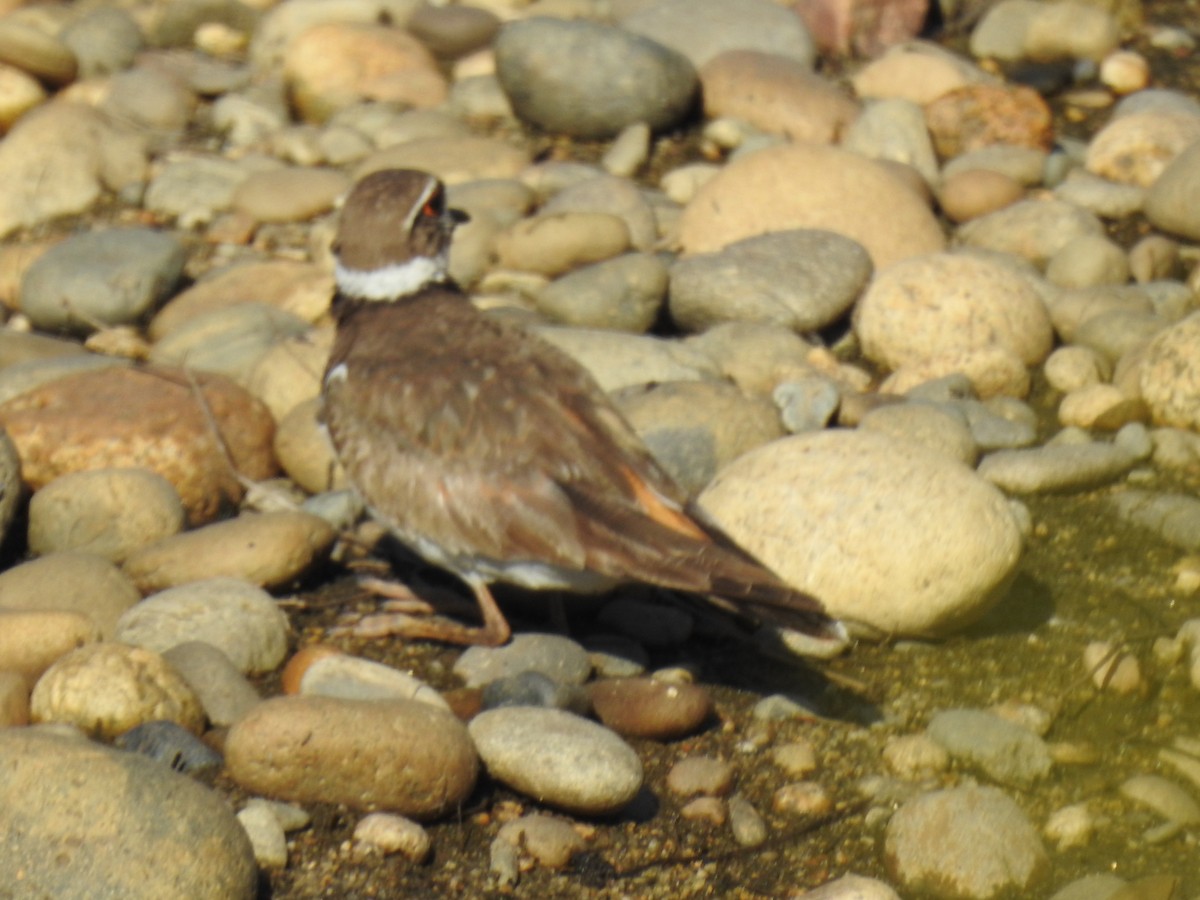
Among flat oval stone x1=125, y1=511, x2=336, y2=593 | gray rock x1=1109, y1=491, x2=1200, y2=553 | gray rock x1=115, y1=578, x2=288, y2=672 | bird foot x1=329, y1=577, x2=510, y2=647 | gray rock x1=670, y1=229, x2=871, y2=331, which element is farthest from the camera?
gray rock x1=670, y1=229, x2=871, y2=331

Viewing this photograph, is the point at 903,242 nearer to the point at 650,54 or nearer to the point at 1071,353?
the point at 1071,353

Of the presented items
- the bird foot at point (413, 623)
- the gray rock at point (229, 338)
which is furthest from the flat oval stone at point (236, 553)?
the gray rock at point (229, 338)

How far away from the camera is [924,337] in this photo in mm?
7281

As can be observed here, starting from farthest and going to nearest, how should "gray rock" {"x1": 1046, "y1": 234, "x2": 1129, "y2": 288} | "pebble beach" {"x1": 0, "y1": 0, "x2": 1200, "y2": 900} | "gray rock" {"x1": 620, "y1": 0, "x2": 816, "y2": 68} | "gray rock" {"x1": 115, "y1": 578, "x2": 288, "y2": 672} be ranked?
"gray rock" {"x1": 620, "y1": 0, "x2": 816, "y2": 68} → "gray rock" {"x1": 1046, "y1": 234, "x2": 1129, "y2": 288} → "gray rock" {"x1": 115, "y1": 578, "x2": 288, "y2": 672} → "pebble beach" {"x1": 0, "y1": 0, "x2": 1200, "y2": 900}

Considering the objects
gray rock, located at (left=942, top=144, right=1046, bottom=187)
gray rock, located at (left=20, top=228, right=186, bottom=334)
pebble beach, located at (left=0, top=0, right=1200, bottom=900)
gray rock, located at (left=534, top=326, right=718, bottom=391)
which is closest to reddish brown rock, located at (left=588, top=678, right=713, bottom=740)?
pebble beach, located at (left=0, top=0, right=1200, bottom=900)

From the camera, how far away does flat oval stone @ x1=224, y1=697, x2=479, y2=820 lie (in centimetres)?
434

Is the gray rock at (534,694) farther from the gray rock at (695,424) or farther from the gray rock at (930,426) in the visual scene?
the gray rock at (930,426)

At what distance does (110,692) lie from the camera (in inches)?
181

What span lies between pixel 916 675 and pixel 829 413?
1589mm

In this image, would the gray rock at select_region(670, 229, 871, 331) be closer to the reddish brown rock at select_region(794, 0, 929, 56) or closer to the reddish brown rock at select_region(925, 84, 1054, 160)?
the reddish brown rock at select_region(925, 84, 1054, 160)

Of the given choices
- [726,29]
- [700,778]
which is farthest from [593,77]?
[700,778]

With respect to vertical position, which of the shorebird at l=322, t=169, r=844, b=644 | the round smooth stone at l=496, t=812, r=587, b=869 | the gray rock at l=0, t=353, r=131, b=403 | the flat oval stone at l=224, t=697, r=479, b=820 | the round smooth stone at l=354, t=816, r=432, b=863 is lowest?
the gray rock at l=0, t=353, r=131, b=403

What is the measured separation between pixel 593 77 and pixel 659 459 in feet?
14.3

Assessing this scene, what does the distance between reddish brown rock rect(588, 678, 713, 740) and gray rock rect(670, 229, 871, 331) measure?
2.90 meters
